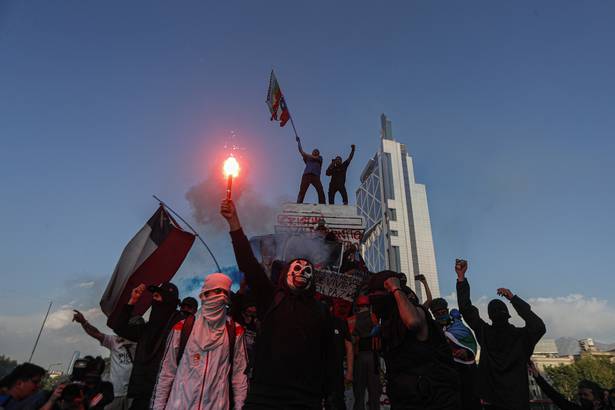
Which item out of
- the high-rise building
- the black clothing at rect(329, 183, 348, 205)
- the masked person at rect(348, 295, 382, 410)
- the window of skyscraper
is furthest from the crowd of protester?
the window of skyscraper

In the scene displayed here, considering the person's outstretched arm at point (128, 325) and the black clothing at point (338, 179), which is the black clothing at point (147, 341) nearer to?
the person's outstretched arm at point (128, 325)

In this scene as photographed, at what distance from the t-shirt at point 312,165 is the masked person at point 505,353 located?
1075cm

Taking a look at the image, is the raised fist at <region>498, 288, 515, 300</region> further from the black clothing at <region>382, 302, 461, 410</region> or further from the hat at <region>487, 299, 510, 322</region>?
the black clothing at <region>382, 302, 461, 410</region>

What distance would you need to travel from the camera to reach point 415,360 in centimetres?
289

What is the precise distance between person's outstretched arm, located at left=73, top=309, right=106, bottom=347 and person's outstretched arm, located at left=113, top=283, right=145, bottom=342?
210 cm

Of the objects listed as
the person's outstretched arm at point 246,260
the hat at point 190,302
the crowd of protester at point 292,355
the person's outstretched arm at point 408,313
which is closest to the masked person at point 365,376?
the crowd of protester at point 292,355

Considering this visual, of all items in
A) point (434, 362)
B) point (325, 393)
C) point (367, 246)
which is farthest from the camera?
point (367, 246)

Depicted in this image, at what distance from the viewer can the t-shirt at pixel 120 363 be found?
5902 mm

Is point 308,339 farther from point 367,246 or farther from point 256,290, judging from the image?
point 367,246

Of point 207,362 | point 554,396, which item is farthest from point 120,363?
point 554,396

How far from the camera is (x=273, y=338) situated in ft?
9.48

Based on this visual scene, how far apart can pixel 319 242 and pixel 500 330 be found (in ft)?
25.3

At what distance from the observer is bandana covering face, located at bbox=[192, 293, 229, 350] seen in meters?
3.59

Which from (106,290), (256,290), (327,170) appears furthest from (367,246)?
(256,290)
